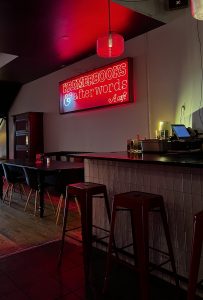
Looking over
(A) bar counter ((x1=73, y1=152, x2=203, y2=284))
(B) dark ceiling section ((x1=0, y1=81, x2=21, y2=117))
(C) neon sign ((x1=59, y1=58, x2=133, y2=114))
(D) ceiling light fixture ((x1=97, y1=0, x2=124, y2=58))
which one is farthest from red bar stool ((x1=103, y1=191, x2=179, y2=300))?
(B) dark ceiling section ((x1=0, y1=81, x2=21, y2=117))

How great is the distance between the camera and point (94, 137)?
5109 mm

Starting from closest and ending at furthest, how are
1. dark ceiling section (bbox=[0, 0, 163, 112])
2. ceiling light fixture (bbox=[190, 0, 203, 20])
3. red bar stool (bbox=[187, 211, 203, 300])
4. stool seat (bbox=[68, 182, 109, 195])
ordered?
red bar stool (bbox=[187, 211, 203, 300]) < ceiling light fixture (bbox=[190, 0, 203, 20]) < stool seat (bbox=[68, 182, 109, 195]) < dark ceiling section (bbox=[0, 0, 163, 112])

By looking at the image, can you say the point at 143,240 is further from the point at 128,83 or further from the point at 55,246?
the point at 128,83

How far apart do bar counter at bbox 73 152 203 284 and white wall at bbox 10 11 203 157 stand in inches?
53.0

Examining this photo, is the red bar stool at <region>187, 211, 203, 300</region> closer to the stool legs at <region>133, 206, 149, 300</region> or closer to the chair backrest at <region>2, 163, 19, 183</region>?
the stool legs at <region>133, 206, 149, 300</region>

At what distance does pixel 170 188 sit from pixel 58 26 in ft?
8.97

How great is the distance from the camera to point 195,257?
1.36m

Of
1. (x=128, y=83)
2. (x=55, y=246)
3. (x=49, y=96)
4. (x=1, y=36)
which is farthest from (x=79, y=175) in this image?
(x=49, y=96)

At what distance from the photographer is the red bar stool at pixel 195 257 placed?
4.34 ft

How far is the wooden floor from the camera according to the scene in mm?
2941

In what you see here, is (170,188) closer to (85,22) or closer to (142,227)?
(142,227)

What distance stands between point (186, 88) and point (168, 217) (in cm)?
200

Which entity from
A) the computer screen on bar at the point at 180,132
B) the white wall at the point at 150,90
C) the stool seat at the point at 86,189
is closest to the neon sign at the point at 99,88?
the white wall at the point at 150,90

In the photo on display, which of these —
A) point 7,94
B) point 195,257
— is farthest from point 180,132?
point 7,94
